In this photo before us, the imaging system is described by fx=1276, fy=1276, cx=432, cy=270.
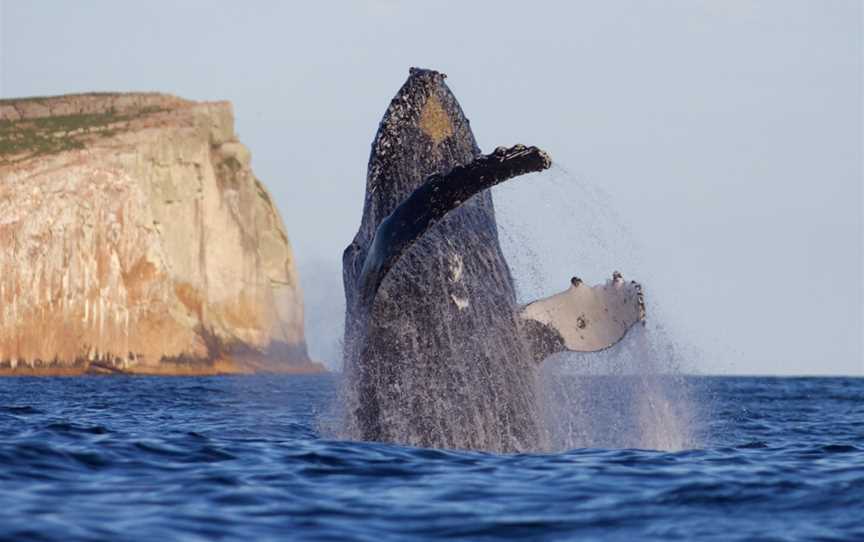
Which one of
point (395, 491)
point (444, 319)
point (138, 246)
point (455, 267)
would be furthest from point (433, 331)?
point (138, 246)

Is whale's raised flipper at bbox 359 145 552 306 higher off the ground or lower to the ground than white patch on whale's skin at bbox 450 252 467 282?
higher

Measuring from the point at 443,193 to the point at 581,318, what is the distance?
2637 millimetres

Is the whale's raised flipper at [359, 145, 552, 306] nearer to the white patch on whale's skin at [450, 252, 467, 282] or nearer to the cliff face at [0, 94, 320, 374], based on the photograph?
the white patch on whale's skin at [450, 252, 467, 282]

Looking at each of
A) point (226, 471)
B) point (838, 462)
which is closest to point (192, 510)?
point (226, 471)

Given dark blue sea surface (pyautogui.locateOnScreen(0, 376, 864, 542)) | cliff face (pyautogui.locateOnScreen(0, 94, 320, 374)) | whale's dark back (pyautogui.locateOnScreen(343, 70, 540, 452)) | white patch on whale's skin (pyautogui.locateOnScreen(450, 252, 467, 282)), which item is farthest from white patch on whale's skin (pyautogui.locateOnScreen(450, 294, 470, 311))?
cliff face (pyautogui.locateOnScreen(0, 94, 320, 374))

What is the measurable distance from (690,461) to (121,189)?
249 feet

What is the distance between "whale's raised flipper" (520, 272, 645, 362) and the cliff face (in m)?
71.4

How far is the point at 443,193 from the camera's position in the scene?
9508mm

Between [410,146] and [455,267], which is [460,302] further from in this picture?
[410,146]

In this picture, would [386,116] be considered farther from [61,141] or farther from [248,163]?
[248,163]

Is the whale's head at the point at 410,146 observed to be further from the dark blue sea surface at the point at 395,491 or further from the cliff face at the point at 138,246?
the cliff face at the point at 138,246

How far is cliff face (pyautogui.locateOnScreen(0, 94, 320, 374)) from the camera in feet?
260

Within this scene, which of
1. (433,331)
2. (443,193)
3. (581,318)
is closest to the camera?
(443,193)

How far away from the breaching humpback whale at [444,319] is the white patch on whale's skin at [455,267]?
12mm
